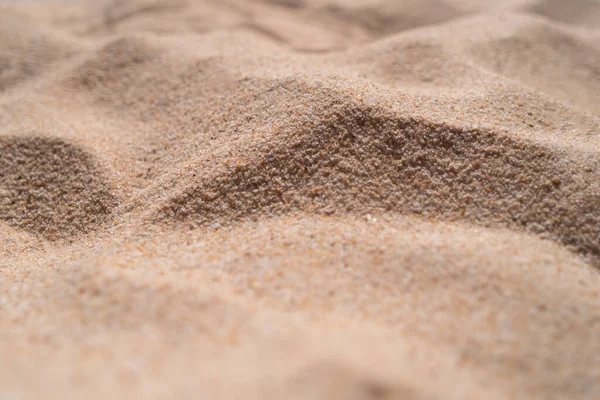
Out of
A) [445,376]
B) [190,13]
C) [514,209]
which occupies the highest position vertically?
[190,13]

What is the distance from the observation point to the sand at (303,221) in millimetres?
1021

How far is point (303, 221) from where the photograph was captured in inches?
56.2

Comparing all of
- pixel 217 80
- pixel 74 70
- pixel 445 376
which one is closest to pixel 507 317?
pixel 445 376

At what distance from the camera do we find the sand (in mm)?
1021

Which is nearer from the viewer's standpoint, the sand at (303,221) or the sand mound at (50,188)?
the sand at (303,221)

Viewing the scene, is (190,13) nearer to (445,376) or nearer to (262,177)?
(262,177)

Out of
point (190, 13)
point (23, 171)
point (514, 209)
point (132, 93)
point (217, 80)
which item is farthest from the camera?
point (190, 13)

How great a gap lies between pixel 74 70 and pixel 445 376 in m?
2.34

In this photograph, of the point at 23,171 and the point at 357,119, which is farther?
the point at 23,171

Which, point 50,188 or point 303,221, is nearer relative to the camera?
point 303,221

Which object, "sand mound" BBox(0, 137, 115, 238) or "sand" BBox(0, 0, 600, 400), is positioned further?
"sand mound" BBox(0, 137, 115, 238)

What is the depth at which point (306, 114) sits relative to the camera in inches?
65.0

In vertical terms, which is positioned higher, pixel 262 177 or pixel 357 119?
pixel 357 119

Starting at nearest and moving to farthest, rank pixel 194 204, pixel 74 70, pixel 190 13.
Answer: pixel 194 204
pixel 74 70
pixel 190 13
